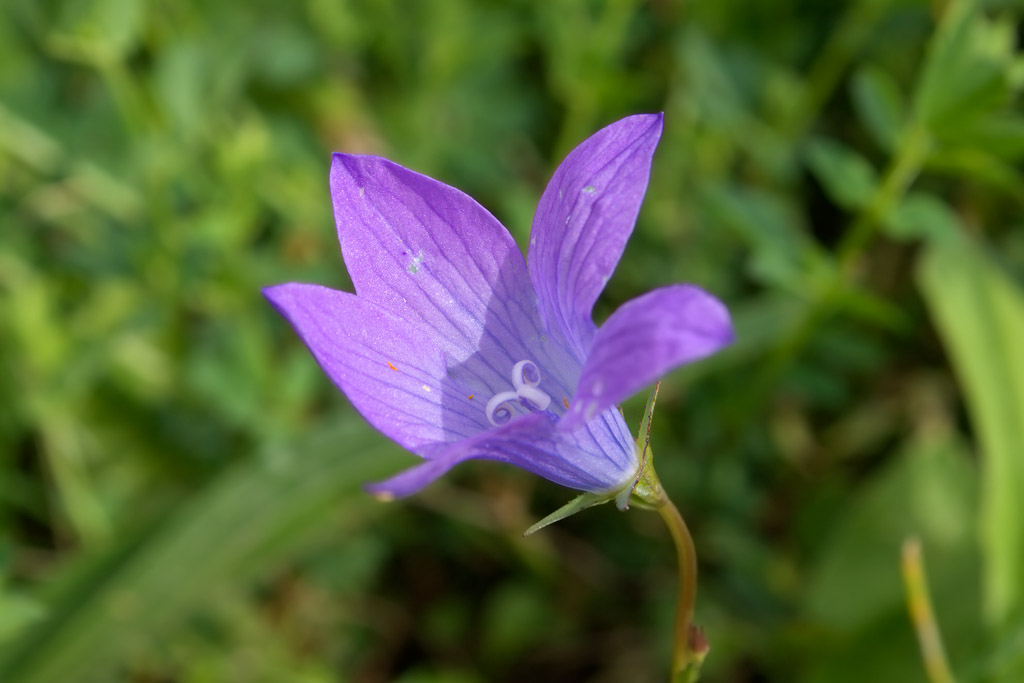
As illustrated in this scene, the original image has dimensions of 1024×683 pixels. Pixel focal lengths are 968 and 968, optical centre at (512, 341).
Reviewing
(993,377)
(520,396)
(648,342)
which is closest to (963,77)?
(993,377)

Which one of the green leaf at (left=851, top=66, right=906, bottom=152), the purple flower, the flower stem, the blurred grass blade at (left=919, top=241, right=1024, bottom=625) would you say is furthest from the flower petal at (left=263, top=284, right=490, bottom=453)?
the blurred grass blade at (left=919, top=241, right=1024, bottom=625)

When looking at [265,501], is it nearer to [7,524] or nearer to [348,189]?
[7,524]

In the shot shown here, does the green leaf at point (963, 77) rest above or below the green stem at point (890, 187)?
above

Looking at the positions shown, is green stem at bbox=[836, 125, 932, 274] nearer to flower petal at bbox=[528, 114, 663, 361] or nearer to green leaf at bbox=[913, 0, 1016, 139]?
green leaf at bbox=[913, 0, 1016, 139]

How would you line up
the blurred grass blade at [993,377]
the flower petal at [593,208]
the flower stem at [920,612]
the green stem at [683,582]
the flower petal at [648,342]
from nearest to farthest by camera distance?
the flower petal at [648,342] → the flower petal at [593,208] → the green stem at [683,582] → the flower stem at [920,612] → the blurred grass blade at [993,377]

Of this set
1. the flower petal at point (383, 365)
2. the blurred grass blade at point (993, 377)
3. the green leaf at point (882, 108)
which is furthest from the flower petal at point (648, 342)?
the blurred grass blade at point (993, 377)

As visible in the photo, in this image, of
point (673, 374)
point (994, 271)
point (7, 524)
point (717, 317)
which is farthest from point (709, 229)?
point (7, 524)

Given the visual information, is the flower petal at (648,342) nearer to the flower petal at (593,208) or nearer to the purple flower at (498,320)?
the purple flower at (498,320)
